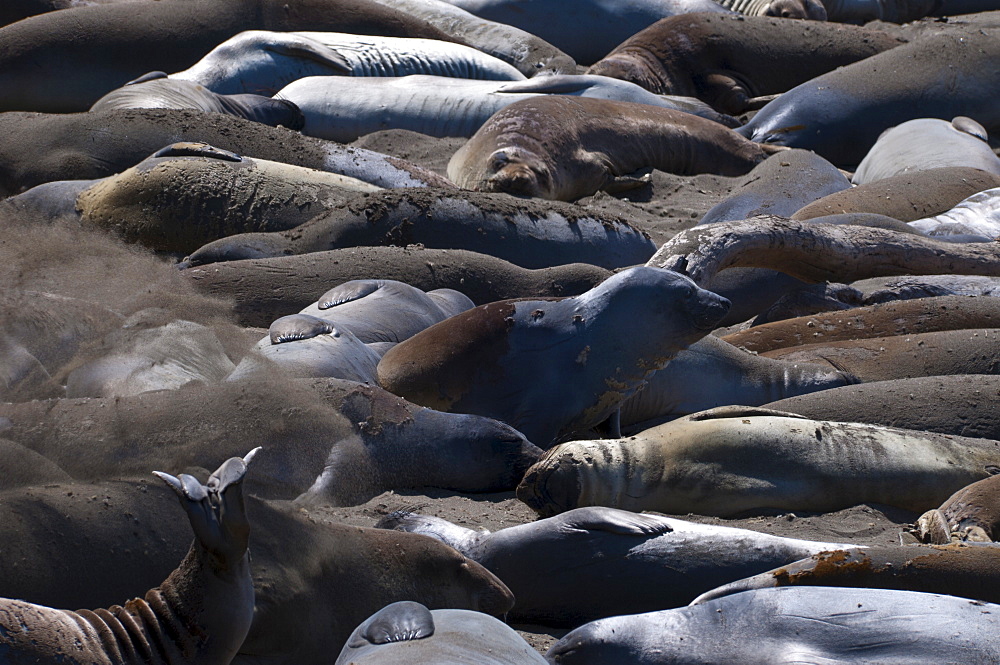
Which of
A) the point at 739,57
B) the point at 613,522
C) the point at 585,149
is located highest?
the point at 613,522

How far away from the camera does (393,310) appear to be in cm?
486

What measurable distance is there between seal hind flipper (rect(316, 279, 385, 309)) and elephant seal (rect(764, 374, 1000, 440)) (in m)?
1.67

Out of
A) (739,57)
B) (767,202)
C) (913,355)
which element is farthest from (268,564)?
(739,57)

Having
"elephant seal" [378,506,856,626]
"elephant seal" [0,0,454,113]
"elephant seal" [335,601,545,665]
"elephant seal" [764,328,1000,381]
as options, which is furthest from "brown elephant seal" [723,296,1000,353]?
"elephant seal" [0,0,454,113]

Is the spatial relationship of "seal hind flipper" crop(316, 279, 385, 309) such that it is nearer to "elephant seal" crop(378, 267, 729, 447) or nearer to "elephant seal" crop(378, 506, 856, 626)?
"elephant seal" crop(378, 267, 729, 447)

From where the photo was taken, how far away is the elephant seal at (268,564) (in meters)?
2.30

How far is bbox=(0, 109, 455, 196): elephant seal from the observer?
6355 mm

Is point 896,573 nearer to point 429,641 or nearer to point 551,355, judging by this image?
point 429,641

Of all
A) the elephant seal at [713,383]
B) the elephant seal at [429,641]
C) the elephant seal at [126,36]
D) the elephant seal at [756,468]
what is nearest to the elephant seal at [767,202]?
the elephant seal at [713,383]

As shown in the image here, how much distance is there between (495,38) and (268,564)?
8141mm

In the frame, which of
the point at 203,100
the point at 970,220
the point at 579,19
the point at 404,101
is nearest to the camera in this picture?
the point at 970,220

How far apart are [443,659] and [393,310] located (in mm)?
2797

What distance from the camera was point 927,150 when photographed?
7.65m

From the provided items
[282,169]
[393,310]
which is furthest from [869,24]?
[393,310]
